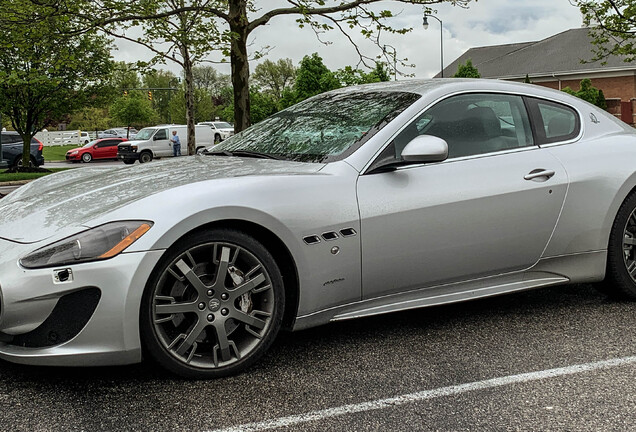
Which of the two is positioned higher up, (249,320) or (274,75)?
(274,75)

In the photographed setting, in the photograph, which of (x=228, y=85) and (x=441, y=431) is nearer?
(x=441, y=431)

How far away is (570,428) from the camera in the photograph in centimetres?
277

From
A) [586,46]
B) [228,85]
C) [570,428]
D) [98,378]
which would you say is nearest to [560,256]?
[570,428]

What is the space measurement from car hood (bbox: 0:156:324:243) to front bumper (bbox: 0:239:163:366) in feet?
0.82

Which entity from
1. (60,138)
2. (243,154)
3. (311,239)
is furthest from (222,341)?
(60,138)

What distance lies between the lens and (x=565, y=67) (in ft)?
158

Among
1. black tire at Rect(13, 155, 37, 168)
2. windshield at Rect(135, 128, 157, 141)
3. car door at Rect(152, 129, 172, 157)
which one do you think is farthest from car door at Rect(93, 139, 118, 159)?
black tire at Rect(13, 155, 37, 168)

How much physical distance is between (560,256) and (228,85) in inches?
3961

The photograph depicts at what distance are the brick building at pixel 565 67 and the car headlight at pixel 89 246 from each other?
1677 inches

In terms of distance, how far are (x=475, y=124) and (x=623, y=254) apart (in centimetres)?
134

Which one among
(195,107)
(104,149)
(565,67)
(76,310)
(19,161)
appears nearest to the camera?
(76,310)

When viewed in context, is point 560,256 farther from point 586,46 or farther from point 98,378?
point 586,46

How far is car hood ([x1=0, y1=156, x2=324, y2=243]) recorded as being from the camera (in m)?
3.23

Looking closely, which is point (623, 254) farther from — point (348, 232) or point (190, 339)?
point (190, 339)
